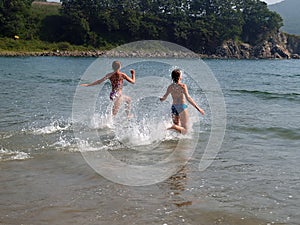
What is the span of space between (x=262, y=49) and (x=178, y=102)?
394ft

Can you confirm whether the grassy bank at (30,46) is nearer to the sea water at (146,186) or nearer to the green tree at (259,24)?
the green tree at (259,24)

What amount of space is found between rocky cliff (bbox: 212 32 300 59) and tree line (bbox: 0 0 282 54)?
249cm

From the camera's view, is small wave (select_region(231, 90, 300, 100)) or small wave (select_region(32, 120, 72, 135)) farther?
small wave (select_region(231, 90, 300, 100))

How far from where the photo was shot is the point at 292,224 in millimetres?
5484

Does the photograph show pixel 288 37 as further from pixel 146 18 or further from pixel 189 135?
pixel 189 135

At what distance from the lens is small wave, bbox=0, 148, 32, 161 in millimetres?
8453

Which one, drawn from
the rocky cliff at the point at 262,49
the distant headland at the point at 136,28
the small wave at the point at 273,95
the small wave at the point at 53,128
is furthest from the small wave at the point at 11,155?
the rocky cliff at the point at 262,49

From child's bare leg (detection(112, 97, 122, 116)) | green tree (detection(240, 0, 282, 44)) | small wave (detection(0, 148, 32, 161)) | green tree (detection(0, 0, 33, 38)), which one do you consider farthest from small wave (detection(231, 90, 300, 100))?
green tree (detection(240, 0, 282, 44))

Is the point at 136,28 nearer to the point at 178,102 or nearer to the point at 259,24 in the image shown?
the point at 259,24

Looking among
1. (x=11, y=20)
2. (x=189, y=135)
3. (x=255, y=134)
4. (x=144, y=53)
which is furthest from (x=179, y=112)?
(x=11, y=20)

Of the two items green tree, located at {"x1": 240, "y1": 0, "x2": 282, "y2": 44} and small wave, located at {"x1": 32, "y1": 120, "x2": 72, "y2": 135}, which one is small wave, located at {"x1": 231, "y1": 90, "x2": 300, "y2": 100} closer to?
small wave, located at {"x1": 32, "y1": 120, "x2": 72, "y2": 135}

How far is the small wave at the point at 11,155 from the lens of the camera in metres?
8.45

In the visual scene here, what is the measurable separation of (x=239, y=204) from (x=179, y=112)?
4.76 m

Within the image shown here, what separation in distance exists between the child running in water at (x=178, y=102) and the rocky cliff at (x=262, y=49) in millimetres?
106473
